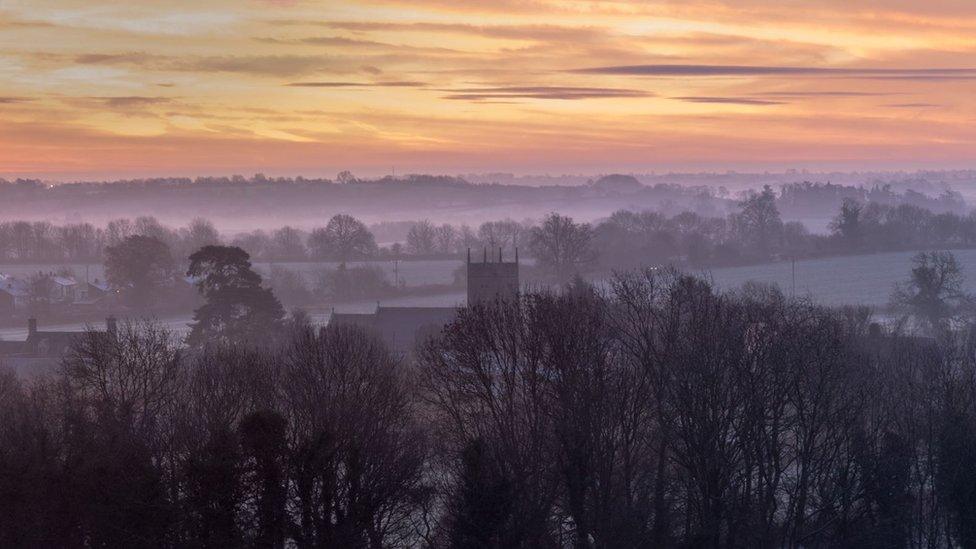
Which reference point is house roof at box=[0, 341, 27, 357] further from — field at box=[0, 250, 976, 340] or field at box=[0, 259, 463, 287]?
field at box=[0, 259, 463, 287]

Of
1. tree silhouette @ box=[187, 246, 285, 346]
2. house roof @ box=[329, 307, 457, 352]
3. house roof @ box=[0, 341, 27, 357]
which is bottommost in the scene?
house roof @ box=[0, 341, 27, 357]

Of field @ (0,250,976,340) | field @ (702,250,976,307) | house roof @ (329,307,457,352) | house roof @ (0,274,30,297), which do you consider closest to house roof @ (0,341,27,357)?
field @ (0,250,976,340)

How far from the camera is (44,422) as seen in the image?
2831cm

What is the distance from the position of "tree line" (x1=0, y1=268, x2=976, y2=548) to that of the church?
67.9 ft

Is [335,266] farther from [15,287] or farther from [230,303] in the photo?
[230,303]

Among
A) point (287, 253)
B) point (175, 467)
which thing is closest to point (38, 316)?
point (287, 253)

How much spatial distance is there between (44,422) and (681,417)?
44.5ft

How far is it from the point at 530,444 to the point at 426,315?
31.6m

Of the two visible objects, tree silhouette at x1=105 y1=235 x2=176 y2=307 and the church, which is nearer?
the church

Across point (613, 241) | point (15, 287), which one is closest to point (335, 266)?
point (613, 241)

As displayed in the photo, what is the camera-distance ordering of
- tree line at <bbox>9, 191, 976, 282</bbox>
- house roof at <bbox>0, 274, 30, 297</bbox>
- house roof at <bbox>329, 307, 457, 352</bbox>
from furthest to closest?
tree line at <bbox>9, 191, 976, 282</bbox> < house roof at <bbox>0, 274, 30, 297</bbox> < house roof at <bbox>329, 307, 457, 352</bbox>

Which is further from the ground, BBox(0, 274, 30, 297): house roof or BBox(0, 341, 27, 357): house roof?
BBox(0, 274, 30, 297): house roof

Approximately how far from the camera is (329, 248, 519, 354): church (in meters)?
52.9

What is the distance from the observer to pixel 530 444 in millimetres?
26531
